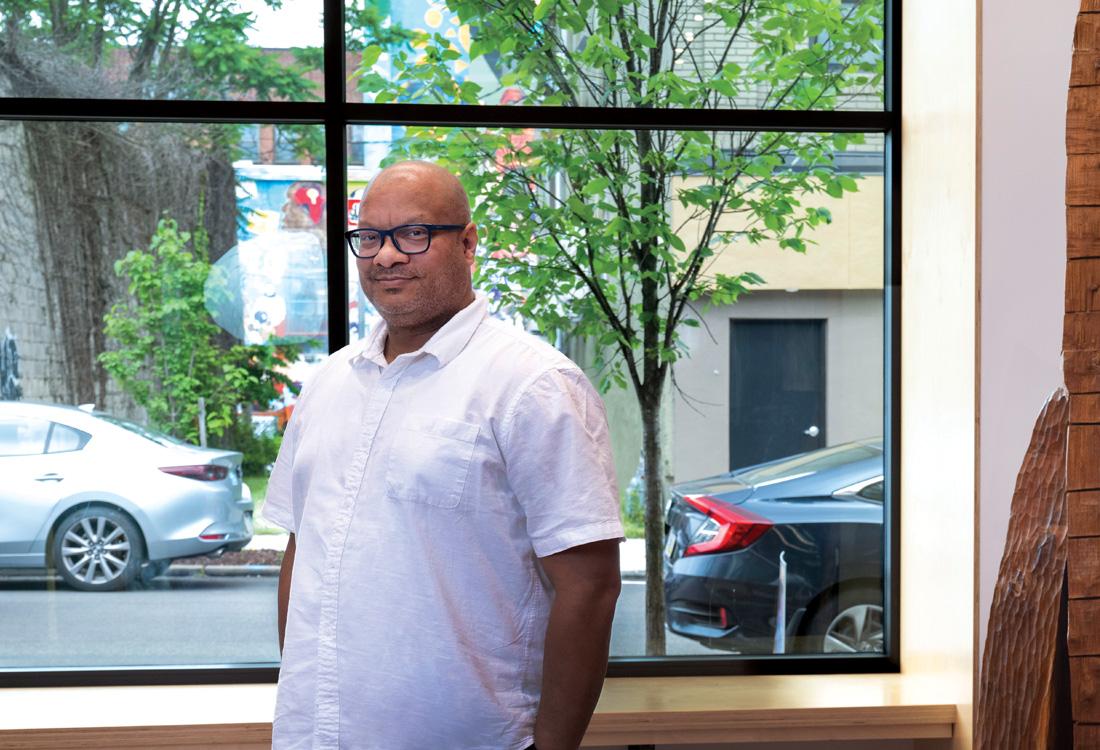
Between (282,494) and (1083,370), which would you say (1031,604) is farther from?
(282,494)

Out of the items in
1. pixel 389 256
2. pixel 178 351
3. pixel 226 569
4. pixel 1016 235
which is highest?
pixel 1016 235

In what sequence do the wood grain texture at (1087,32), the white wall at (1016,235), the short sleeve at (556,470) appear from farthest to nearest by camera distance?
the white wall at (1016,235)
the short sleeve at (556,470)
the wood grain texture at (1087,32)

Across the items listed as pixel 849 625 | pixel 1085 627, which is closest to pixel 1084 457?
pixel 1085 627

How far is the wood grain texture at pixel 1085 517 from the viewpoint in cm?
93

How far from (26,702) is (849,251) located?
230 cm

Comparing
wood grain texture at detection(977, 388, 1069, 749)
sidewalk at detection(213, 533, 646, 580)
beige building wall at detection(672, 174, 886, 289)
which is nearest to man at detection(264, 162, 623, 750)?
wood grain texture at detection(977, 388, 1069, 749)

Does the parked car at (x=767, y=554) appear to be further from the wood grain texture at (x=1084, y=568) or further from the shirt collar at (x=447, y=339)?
the wood grain texture at (x=1084, y=568)

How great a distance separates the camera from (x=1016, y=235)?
7.68 feet

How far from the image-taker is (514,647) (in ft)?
5.18

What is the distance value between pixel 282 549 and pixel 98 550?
1.46 ft

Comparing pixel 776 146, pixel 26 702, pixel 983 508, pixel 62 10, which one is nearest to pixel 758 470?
pixel 983 508

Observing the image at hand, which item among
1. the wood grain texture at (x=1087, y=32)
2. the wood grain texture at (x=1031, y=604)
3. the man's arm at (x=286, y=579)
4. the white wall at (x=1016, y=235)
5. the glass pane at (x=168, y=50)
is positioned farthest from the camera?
the glass pane at (x=168, y=50)

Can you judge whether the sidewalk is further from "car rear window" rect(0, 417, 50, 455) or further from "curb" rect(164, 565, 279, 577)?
"car rear window" rect(0, 417, 50, 455)

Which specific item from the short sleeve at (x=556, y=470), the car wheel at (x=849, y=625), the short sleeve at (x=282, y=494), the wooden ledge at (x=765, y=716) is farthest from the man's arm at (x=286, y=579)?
the car wheel at (x=849, y=625)
